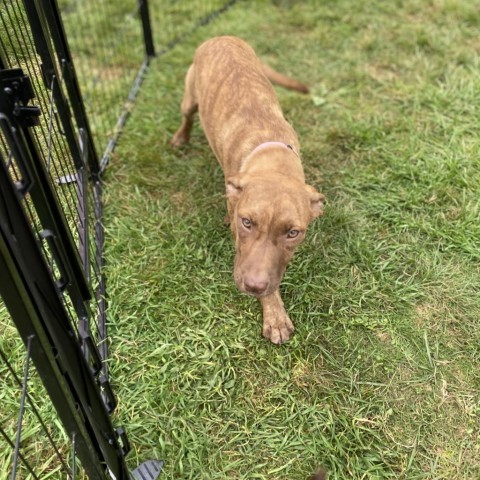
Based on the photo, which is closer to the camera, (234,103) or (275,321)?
(275,321)

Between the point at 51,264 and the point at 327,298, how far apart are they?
2003 mm

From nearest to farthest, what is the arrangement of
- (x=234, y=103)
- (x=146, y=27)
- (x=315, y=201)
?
(x=315, y=201) → (x=234, y=103) → (x=146, y=27)

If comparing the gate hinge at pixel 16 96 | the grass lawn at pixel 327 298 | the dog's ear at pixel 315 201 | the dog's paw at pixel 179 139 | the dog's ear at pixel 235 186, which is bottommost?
the grass lawn at pixel 327 298

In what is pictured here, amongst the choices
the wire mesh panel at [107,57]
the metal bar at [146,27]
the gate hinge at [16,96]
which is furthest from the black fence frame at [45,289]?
the metal bar at [146,27]

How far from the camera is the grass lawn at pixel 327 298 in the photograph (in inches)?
111

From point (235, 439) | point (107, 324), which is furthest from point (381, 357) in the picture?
point (107, 324)

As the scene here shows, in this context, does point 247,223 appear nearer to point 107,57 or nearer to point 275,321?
point 275,321

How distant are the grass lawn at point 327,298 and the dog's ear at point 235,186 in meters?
0.82

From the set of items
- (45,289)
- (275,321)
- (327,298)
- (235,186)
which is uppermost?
(45,289)

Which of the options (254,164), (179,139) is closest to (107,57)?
(179,139)

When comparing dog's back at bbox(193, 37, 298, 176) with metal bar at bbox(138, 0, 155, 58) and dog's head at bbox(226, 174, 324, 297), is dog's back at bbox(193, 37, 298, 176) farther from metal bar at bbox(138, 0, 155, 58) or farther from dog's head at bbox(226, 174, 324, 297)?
metal bar at bbox(138, 0, 155, 58)

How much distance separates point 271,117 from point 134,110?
2.07m

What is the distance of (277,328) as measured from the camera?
3240mm

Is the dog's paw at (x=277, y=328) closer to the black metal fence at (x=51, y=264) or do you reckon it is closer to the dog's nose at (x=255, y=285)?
the dog's nose at (x=255, y=285)
